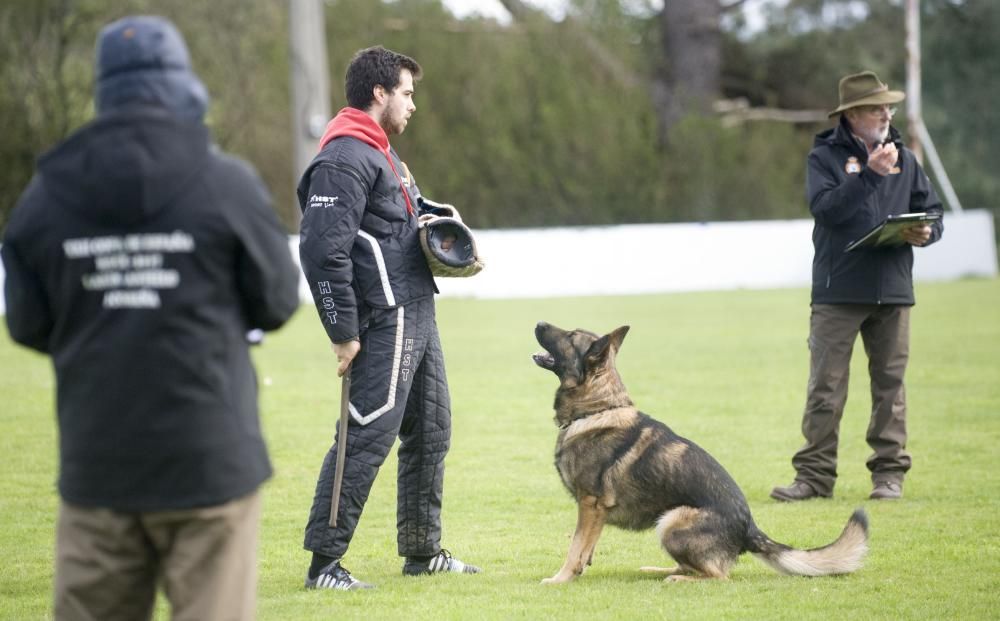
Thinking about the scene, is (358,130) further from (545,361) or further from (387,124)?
(545,361)

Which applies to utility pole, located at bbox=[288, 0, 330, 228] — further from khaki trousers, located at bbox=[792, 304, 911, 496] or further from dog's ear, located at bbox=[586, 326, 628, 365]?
dog's ear, located at bbox=[586, 326, 628, 365]

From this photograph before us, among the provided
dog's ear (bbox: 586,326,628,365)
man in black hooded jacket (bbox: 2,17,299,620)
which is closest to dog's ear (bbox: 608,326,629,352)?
dog's ear (bbox: 586,326,628,365)

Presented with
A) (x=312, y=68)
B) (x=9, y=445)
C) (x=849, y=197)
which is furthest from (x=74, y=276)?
(x=312, y=68)

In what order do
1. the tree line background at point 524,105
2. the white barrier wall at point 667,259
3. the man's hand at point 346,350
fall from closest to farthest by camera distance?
the man's hand at point 346,350 < the white barrier wall at point 667,259 < the tree line background at point 524,105

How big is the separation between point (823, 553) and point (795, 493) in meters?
1.98

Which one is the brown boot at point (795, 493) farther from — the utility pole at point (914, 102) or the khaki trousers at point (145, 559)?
the utility pole at point (914, 102)

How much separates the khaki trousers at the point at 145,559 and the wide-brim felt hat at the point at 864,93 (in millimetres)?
5278

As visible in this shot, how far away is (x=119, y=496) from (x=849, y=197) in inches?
208

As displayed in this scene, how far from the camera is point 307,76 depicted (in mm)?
24156

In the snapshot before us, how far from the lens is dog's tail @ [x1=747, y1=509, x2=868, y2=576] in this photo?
537 centimetres

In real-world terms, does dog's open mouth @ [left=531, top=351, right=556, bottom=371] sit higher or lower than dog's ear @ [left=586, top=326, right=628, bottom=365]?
lower

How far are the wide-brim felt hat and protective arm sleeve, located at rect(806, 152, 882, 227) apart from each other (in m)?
0.37

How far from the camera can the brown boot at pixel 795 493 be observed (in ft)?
24.2

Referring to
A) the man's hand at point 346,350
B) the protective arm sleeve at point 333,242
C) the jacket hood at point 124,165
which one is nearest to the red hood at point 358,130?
the protective arm sleeve at point 333,242
